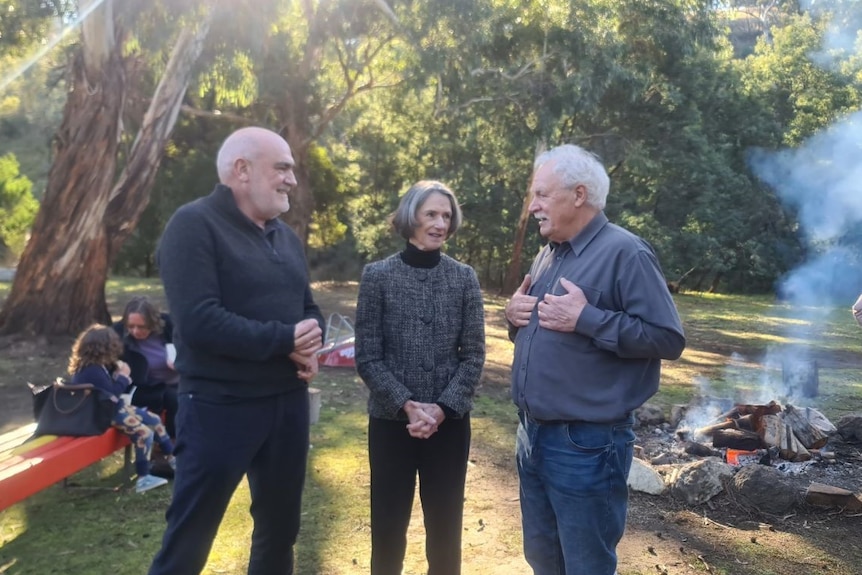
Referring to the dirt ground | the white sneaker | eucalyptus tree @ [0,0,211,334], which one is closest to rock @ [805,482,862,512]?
the dirt ground

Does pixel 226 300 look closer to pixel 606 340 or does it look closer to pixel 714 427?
pixel 606 340

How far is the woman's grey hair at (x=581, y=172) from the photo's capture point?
2322 millimetres

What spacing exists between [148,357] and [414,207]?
294 centimetres

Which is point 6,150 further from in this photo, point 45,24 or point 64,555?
point 64,555

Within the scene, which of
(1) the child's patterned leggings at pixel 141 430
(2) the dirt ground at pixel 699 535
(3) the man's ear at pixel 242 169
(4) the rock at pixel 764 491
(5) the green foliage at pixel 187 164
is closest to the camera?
(3) the man's ear at pixel 242 169

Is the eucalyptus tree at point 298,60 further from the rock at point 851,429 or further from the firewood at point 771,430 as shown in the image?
the rock at point 851,429

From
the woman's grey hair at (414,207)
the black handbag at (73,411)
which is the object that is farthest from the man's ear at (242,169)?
the black handbag at (73,411)

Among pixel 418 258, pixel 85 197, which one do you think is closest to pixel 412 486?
pixel 418 258

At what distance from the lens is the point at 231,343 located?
2.35m

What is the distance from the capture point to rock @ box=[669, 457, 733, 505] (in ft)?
14.4

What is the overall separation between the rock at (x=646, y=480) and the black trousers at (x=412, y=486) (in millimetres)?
2207

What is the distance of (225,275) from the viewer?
7.96 feet

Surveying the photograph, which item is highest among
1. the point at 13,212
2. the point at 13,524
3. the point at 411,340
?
the point at 13,212

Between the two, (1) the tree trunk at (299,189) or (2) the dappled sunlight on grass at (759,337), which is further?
(1) the tree trunk at (299,189)
